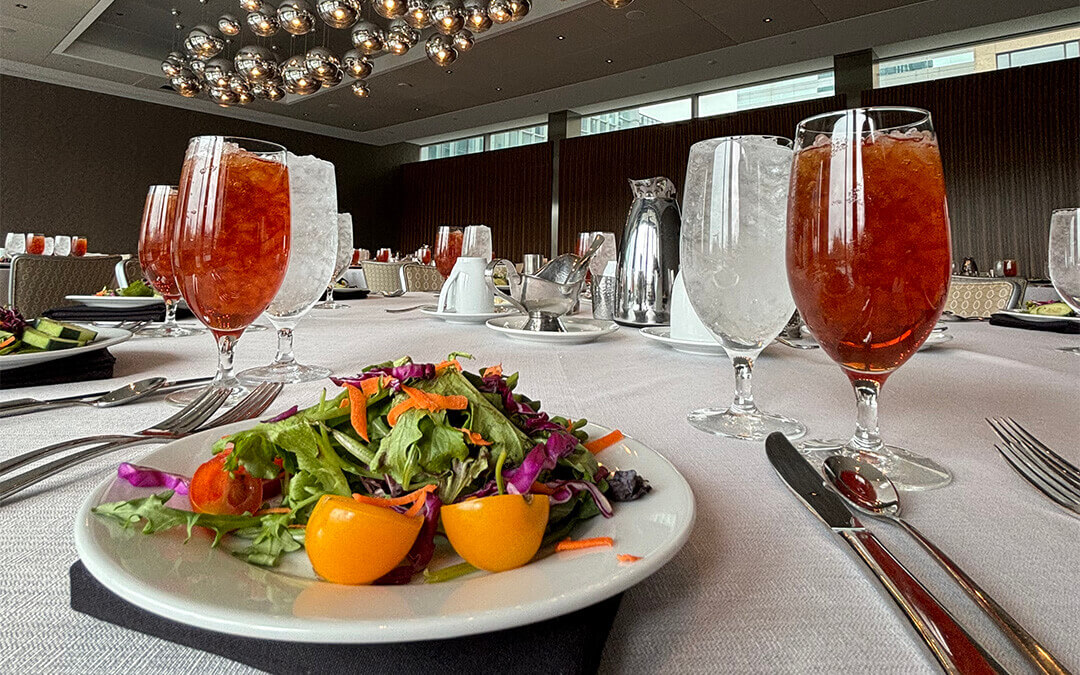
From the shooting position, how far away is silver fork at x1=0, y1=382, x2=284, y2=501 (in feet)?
1.07

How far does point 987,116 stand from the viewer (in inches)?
236

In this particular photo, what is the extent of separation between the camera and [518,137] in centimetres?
1007

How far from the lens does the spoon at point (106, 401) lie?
49cm

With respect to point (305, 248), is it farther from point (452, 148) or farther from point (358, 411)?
point (452, 148)

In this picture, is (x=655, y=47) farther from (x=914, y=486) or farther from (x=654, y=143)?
(x=914, y=486)

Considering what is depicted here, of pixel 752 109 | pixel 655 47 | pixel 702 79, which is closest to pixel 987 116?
pixel 752 109

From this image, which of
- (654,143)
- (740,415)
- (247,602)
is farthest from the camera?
(654,143)

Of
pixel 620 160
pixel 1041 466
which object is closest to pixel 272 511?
pixel 1041 466

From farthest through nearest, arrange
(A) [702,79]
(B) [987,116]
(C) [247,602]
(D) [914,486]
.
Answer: (A) [702,79] → (B) [987,116] → (D) [914,486] → (C) [247,602]

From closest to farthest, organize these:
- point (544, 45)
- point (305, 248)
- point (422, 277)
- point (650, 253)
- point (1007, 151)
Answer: point (305, 248) < point (650, 253) < point (422, 277) < point (1007, 151) < point (544, 45)

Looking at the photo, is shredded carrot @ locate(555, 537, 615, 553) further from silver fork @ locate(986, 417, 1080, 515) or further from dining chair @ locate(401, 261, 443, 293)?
dining chair @ locate(401, 261, 443, 293)

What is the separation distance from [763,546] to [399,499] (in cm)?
18

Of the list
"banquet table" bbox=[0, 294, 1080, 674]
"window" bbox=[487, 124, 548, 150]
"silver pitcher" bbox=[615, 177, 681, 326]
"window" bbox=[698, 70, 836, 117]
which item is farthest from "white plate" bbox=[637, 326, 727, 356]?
"window" bbox=[487, 124, 548, 150]

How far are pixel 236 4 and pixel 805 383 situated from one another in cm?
735
